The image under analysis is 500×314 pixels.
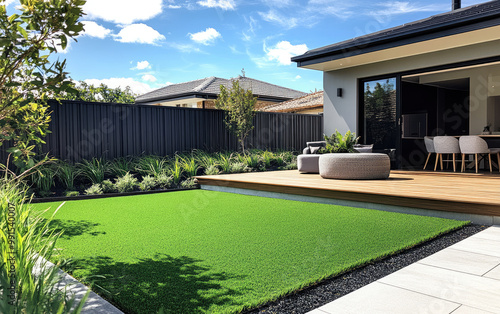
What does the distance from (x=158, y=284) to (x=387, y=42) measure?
725 cm

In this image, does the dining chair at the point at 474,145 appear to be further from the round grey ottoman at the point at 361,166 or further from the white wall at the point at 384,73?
the round grey ottoman at the point at 361,166

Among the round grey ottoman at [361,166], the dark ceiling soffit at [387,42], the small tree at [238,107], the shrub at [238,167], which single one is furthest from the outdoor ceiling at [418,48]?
the shrub at [238,167]

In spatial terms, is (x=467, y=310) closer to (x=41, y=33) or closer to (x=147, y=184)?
(x=41, y=33)

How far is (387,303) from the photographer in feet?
6.80

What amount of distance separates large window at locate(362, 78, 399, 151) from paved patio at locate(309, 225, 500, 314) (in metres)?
6.44

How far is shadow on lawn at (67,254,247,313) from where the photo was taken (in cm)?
210

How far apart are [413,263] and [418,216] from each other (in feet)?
6.38

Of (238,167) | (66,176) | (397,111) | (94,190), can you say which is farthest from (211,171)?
(397,111)

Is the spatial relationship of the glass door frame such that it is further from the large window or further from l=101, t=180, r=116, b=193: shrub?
l=101, t=180, r=116, b=193: shrub

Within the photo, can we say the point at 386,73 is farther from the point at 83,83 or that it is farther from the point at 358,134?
the point at 83,83

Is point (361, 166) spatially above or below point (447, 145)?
below

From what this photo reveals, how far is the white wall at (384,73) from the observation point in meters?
7.64

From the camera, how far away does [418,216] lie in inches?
178

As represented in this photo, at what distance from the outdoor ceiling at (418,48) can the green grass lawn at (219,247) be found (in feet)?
14.5
